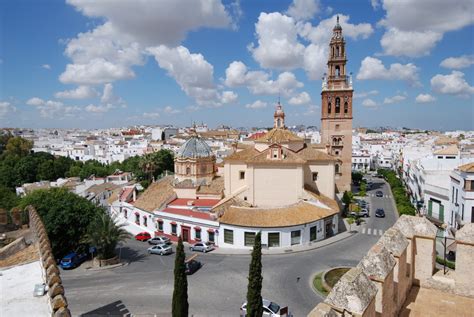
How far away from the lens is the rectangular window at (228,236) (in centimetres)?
3046

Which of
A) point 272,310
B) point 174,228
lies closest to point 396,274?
point 272,310

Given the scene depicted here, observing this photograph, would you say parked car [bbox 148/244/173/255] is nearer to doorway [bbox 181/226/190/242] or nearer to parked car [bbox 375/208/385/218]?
doorway [bbox 181/226/190/242]

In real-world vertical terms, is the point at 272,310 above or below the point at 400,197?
below

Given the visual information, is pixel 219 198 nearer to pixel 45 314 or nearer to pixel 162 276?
pixel 162 276

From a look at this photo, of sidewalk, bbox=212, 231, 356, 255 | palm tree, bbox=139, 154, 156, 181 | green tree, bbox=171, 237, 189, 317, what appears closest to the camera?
green tree, bbox=171, 237, 189, 317

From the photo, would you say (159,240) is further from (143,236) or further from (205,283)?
(205,283)

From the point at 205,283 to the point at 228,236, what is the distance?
7.21 meters

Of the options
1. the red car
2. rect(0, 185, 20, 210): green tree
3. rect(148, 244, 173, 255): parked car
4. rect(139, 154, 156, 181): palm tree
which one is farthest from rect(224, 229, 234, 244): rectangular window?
rect(139, 154, 156, 181): palm tree

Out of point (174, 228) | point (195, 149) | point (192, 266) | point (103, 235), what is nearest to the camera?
point (192, 266)

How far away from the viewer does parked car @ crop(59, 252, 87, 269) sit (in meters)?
27.3

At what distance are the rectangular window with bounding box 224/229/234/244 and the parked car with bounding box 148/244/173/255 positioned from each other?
5.15 meters

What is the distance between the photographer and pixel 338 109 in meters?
49.5

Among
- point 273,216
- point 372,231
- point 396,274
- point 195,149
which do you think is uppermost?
→ point 195,149

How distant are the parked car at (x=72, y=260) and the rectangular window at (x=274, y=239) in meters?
16.5
